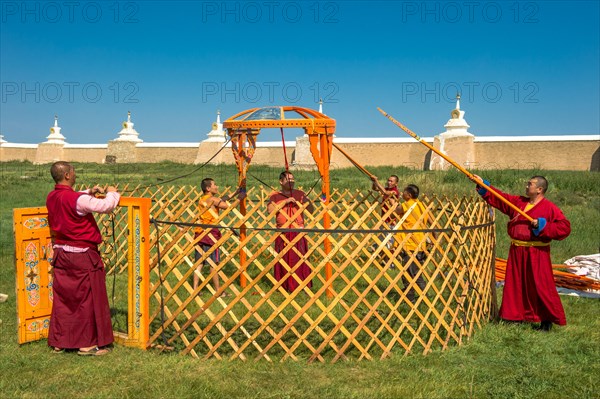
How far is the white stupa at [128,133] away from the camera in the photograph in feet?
93.8

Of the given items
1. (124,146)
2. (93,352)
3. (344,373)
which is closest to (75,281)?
(93,352)

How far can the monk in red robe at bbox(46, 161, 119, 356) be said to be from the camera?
3.43m

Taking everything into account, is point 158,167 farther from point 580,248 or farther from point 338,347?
point 338,347

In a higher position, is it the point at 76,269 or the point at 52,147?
the point at 52,147

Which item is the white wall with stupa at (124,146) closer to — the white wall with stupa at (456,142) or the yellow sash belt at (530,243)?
the white wall with stupa at (456,142)

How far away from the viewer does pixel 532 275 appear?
168 inches

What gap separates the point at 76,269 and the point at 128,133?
86.9 feet

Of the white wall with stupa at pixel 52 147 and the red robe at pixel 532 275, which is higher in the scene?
the white wall with stupa at pixel 52 147

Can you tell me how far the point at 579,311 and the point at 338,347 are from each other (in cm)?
234

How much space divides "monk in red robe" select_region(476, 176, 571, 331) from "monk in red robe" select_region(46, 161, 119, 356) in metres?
2.79

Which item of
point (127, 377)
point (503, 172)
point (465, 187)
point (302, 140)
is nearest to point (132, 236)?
point (127, 377)

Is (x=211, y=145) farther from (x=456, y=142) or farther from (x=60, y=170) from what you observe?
(x=60, y=170)

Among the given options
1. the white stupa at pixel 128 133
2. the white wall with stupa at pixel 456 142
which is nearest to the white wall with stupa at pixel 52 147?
the white stupa at pixel 128 133

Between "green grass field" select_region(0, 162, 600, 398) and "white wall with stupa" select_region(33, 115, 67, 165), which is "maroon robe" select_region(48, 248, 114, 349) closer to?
"green grass field" select_region(0, 162, 600, 398)
